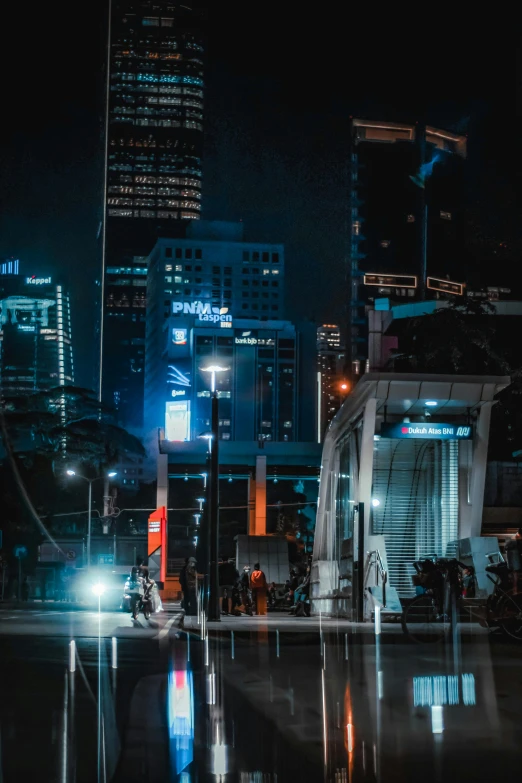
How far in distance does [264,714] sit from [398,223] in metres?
138

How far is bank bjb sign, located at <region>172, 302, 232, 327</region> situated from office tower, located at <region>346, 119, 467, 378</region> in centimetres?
4592

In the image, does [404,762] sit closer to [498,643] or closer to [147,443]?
[498,643]

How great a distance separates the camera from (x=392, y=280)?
141 m

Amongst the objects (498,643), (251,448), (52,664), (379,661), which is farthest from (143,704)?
(251,448)

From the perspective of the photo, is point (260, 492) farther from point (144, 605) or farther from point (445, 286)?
point (445, 286)

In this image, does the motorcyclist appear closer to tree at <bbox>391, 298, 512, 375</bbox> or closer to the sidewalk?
the sidewalk

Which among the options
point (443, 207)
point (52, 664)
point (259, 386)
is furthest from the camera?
point (259, 386)

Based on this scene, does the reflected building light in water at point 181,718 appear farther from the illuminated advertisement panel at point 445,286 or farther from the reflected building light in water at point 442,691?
the illuminated advertisement panel at point 445,286

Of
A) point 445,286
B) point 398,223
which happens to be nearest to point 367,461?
point 398,223

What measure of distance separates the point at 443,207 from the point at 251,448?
98.4 meters

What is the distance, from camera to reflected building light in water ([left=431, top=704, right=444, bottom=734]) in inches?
329

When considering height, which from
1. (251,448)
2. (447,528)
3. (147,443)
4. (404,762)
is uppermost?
(147,443)

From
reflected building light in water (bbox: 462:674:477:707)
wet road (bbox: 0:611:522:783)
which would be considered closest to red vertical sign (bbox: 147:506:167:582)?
wet road (bbox: 0:611:522:783)

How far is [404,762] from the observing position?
23.3 feet
